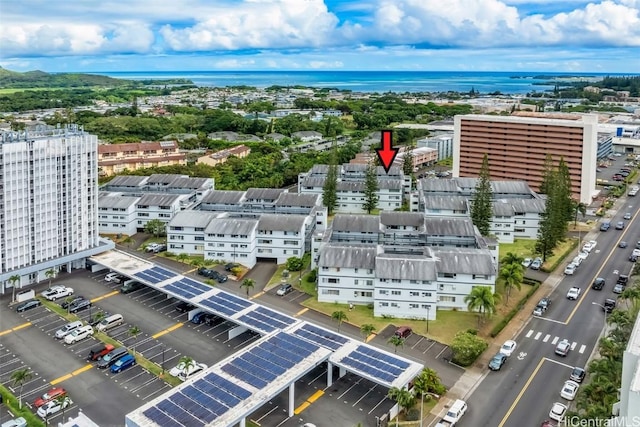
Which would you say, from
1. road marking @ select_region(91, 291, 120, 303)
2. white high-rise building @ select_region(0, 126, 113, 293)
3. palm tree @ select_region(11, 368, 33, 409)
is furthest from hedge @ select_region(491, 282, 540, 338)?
white high-rise building @ select_region(0, 126, 113, 293)

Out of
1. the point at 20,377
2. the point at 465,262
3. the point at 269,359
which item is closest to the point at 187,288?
the point at 269,359

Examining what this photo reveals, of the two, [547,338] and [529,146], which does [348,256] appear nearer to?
[547,338]

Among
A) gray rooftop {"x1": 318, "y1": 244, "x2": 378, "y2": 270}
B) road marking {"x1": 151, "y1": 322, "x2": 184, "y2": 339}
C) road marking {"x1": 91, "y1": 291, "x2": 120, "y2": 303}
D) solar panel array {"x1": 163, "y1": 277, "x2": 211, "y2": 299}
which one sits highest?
gray rooftop {"x1": 318, "y1": 244, "x2": 378, "y2": 270}

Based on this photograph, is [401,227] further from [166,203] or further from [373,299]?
[166,203]

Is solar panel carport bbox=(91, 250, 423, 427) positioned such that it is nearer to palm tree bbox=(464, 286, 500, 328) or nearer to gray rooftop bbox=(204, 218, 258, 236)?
palm tree bbox=(464, 286, 500, 328)

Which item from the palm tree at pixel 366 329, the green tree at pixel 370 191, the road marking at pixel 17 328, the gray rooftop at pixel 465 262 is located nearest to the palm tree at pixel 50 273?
the road marking at pixel 17 328

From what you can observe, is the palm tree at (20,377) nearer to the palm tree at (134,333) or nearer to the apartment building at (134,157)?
the palm tree at (134,333)
